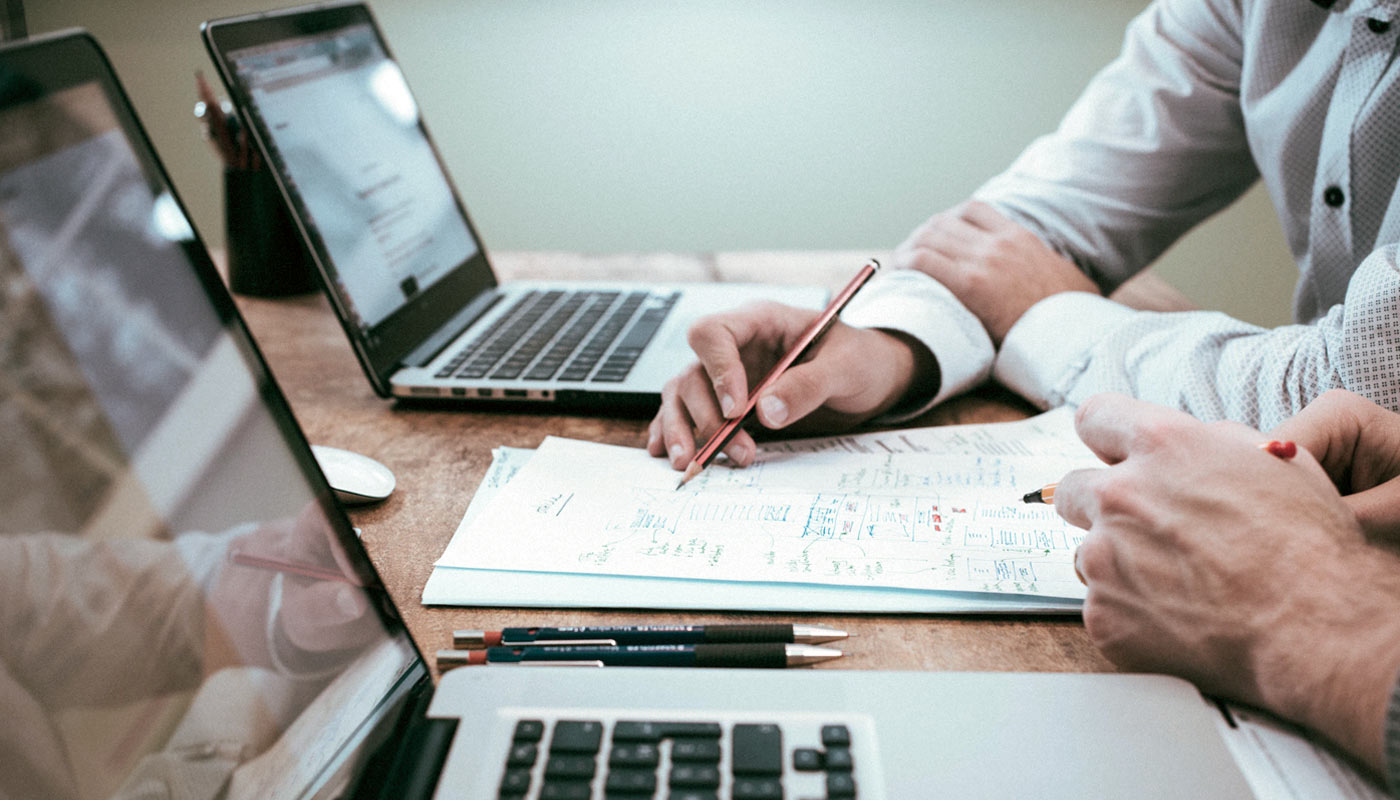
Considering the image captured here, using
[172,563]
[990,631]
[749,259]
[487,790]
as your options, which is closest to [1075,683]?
[990,631]

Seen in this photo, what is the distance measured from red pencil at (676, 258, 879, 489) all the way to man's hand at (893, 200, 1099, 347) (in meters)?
0.24

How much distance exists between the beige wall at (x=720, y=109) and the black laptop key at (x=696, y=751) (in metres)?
1.82

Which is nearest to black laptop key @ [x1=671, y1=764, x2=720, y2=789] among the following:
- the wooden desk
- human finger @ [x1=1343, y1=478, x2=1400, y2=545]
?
the wooden desk

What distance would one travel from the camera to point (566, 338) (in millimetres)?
840

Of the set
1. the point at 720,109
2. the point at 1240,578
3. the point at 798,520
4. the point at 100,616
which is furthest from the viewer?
the point at 720,109

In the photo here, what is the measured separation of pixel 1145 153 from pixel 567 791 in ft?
3.05

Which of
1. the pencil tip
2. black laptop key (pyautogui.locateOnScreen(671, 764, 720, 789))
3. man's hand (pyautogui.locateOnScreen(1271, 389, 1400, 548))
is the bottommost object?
man's hand (pyautogui.locateOnScreen(1271, 389, 1400, 548))

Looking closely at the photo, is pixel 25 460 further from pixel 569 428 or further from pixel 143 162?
pixel 569 428

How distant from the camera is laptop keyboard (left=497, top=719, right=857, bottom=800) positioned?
32 centimetres

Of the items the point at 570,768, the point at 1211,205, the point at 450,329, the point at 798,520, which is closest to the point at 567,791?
the point at 570,768

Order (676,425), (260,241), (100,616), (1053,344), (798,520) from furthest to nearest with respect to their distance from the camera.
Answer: (260,241), (1053,344), (676,425), (798,520), (100,616)

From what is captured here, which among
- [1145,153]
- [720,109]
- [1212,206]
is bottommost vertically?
[1212,206]

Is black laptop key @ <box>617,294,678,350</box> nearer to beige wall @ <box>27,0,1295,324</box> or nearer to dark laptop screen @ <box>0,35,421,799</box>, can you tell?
dark laptop screen @ <box>0,35,421,799</box>

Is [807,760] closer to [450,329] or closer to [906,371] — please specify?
[906,371]
